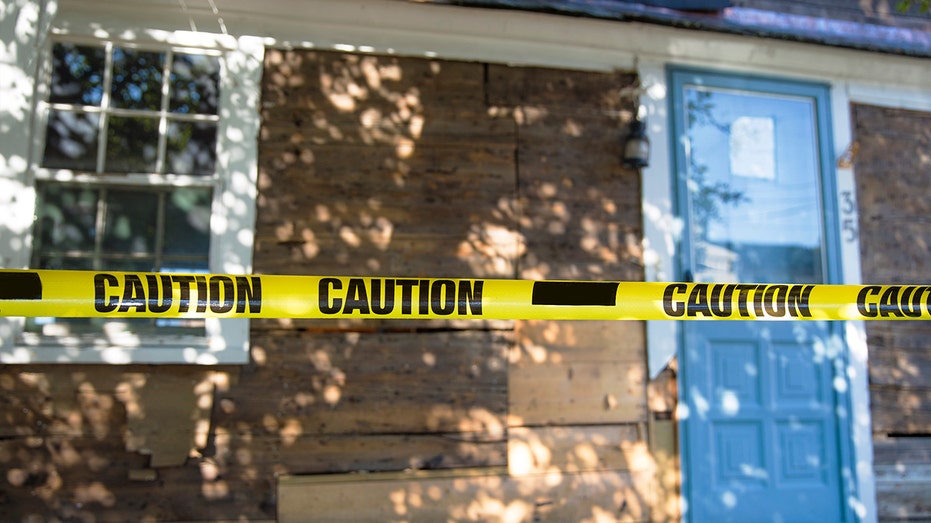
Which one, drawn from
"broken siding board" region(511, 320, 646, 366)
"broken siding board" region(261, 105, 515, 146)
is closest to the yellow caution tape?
"broken siding board" region(511, 320, 646, 366)

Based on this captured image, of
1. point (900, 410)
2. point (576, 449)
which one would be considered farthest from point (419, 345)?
point (900, 410)

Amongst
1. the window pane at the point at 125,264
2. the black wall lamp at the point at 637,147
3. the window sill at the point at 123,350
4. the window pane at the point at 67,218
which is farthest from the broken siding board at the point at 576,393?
the window pane at the point at 67,218

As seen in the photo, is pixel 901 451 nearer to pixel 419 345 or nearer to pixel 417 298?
pixel 419 345

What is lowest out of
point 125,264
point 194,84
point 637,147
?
point 125,264

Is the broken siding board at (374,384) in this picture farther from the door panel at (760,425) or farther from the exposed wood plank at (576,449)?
the door panel at (760,425)

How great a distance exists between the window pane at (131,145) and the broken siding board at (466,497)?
2.16 metres

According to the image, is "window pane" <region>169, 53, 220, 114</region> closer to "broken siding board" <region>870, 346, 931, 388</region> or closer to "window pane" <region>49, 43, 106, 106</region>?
"window pane" <region>49, 43, 106, 106</region>

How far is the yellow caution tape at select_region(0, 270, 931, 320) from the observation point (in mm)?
2309

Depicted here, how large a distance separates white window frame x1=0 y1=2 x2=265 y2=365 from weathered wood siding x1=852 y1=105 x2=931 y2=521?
4.40 metres

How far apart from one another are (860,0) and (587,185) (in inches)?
114

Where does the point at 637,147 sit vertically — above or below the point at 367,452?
above

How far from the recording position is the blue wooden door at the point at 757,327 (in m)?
4.14

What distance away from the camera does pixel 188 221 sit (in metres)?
3.87

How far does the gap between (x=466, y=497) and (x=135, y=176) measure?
2.87m
